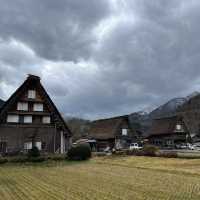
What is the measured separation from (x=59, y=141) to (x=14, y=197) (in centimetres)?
3588

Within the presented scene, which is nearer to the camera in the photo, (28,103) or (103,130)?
(28,103)

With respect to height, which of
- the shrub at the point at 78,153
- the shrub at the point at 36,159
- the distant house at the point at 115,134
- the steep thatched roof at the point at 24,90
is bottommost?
the shrub at the point at 36,159

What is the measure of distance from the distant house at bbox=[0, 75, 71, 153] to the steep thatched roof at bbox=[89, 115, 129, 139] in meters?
20.9

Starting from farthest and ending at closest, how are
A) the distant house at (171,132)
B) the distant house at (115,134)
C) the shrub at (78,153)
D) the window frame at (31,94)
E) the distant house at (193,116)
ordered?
1. the distant house at (193,116)
2. the distant house at (171,132)
3. the distant house at (115,134)
4. the window frame at (31,94)
5. the shrub at (78,153)

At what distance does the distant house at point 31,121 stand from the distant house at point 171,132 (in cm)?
4013

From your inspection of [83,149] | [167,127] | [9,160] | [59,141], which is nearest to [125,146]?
[167,127]

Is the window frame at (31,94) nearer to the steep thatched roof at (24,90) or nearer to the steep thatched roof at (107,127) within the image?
the steep thatched roof at (24,90)

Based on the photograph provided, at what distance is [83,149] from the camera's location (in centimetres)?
4225

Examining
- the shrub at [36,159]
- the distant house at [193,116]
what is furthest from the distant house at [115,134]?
the distant house at [193,116]

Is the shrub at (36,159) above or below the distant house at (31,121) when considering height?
below

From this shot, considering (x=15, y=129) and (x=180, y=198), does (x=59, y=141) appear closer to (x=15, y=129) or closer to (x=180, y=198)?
(x=15, y=129)

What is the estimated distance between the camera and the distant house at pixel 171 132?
81.1 m

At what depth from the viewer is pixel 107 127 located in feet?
238

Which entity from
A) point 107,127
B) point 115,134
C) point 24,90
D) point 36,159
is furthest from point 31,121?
point 107,127
